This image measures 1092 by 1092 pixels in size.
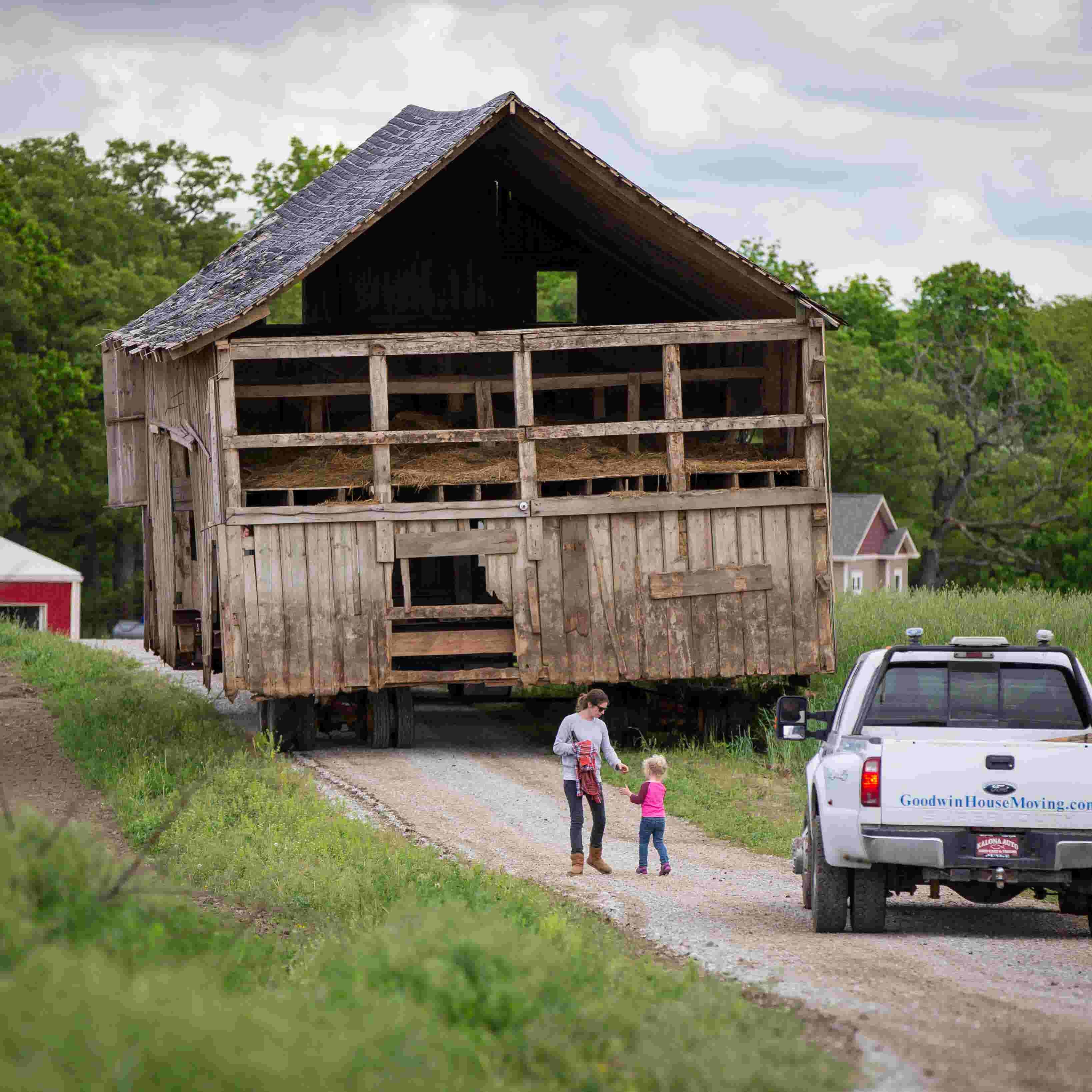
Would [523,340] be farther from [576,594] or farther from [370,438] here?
[576,594]

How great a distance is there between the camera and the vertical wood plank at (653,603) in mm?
21906

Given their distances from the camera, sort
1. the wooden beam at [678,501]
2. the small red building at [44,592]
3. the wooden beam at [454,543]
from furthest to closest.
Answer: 1. the small red building at [44,592]
2. the wooden beam at [678,501]
3. the wooden beam at [454,543]

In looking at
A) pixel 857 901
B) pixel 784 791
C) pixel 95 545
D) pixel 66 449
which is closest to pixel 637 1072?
pixel 857 901

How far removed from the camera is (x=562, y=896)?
12.4m

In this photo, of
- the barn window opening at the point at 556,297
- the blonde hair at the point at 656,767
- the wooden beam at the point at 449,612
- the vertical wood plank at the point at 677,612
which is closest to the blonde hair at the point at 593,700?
the blonde hair at the point at 656,767

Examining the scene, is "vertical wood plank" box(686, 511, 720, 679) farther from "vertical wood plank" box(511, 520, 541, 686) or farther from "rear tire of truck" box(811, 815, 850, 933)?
"rear tire of truck" box(811, 815, 850, 933)

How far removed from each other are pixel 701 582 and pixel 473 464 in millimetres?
3351

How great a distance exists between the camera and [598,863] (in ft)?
45.4

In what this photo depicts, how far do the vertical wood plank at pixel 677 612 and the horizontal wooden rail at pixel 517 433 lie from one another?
46.8 inches

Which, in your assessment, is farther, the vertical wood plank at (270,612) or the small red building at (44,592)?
the small red building at (44,592)

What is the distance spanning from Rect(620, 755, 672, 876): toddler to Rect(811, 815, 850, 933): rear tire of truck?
2.80m

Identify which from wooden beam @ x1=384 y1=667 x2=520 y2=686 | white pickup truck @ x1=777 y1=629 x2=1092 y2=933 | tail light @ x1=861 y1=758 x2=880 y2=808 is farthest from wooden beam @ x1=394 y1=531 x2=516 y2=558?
→ tail light @ x1=861 y1=758 x2=880 y2=808

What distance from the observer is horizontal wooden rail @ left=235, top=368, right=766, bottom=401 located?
75.0 ft

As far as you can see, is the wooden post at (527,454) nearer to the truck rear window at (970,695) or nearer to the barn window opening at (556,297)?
the truck rear window at (970,695)
